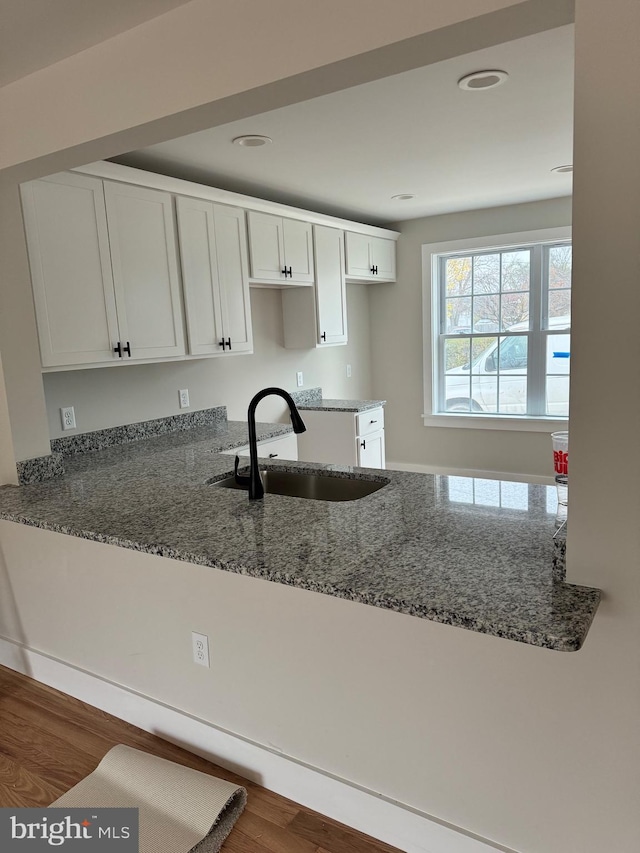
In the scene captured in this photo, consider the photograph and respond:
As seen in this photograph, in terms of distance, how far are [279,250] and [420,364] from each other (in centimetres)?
216

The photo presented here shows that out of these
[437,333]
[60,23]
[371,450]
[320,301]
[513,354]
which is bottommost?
[371,450]

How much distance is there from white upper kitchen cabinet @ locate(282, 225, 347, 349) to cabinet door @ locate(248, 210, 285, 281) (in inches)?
17.7

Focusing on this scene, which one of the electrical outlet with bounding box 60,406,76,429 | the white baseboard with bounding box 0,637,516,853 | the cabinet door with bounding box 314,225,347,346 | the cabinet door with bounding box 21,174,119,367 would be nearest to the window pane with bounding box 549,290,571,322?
the cabinet door with bounding box 314,225,347,346

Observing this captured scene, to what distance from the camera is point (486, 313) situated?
529 centimetres

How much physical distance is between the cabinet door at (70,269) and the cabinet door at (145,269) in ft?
0.21

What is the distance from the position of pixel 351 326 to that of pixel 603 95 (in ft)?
14.3

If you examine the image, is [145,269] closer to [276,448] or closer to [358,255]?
[276,448]

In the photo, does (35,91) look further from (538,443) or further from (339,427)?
(538,443)

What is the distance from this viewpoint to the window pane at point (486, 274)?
5.18 metres

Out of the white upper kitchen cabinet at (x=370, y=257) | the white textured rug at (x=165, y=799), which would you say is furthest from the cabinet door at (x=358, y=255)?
the white textured rug at (x=165, y=799)

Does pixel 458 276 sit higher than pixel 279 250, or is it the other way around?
pixel 279 250

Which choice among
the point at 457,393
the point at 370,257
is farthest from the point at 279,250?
the point at 457,393

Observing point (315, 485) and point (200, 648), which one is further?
point (315, 485)

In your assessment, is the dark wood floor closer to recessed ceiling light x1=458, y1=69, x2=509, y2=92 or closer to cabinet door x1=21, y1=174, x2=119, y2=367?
cabinet door x1=21, y1=174, x2=119, y2=367
